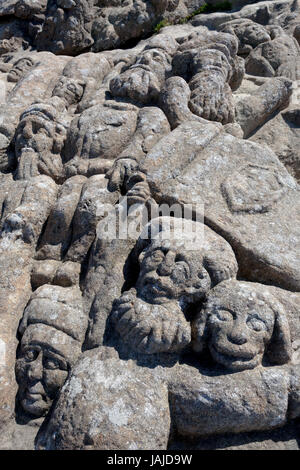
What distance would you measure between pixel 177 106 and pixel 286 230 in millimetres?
1915

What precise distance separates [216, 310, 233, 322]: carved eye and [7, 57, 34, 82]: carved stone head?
208 inches

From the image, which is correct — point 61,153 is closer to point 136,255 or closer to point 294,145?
point 136,255

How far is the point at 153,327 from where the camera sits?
2584 millimetres

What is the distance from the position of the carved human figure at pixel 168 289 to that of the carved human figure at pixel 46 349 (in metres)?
0.35

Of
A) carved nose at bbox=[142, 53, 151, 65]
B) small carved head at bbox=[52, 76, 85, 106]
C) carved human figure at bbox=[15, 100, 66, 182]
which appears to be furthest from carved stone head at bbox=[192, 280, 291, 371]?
small carved head at bbox=[52, 76, 85, 106]

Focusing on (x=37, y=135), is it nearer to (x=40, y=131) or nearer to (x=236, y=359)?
(x=40, y=131)

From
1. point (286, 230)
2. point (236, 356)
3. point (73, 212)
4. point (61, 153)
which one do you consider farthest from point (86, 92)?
point (236, 356)

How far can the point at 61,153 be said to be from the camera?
4488 millimetres

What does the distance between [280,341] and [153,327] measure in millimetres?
865

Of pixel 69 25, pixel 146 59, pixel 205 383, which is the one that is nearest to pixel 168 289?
pixel 205 383

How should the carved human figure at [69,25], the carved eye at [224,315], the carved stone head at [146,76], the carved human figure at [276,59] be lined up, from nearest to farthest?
the carved eye at [224,315] < the carved stone head at [146,76] < the carved human figure at [276,59] < the carved human figure at [69,25]

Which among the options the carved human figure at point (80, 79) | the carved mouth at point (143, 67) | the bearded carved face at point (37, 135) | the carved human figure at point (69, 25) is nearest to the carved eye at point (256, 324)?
the bearded carved face at point (37, 135)

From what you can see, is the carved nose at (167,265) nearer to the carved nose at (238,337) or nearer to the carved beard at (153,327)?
the carved beard at (153,327)

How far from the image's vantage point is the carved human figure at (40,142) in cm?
418
